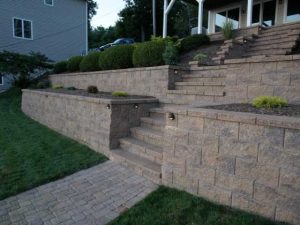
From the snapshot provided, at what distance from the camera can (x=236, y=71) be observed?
4.42 m

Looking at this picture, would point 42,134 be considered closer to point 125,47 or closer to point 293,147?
point 125,47

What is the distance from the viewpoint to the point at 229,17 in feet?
48.7

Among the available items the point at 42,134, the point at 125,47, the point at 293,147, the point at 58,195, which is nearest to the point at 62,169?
the point at 58,195

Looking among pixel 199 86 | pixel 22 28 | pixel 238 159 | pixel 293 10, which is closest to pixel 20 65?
pixel 22 28

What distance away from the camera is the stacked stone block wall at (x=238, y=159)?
2.38 metres

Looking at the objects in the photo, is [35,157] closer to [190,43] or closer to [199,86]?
[199,86]

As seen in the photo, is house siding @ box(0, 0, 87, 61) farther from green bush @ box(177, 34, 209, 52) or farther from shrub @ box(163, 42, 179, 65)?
shrub @ box(163, 42, 179, 65)

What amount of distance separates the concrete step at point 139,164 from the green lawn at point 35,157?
38 centimetres

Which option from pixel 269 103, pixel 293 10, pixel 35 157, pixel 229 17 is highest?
pixel 229 17

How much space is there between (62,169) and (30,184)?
0.59m

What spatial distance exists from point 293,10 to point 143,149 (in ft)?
40.5

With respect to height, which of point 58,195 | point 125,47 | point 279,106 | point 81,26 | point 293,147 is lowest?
point 58,195

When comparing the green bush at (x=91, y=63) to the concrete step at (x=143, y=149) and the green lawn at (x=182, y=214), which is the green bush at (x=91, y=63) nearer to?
the concrete step at (x=143, y=149)

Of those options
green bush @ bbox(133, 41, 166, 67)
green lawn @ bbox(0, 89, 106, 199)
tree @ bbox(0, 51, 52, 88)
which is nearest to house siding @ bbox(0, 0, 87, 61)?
tree @ bbox(0, 51, 52, 88)
